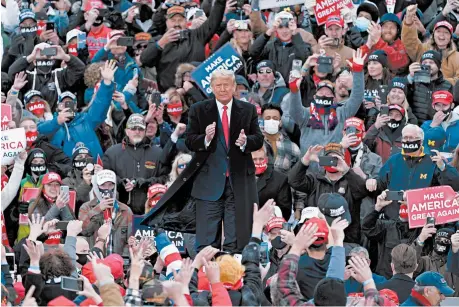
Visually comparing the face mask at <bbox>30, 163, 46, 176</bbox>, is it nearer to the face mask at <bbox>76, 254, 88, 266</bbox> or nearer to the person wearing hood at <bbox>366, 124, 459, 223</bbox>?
the face mask at <bbox>76, 254, 88, 266</bbox>

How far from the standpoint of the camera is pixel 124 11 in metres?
22.4

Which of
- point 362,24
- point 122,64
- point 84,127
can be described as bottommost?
point 84,127

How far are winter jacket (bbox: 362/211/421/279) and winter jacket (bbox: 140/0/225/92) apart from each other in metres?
4.75

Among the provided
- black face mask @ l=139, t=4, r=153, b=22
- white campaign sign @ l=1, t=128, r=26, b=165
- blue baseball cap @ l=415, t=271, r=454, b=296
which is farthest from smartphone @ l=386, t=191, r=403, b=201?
black face mask @ l=139, t=4, r=153, b=22

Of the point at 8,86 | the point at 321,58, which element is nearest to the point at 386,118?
the point at 321,58

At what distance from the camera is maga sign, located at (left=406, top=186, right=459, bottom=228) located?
16.1 metres

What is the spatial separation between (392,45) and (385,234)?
13.8ft

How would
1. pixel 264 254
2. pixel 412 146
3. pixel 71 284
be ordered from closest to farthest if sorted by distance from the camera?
1. pixel 71 284
2. pixel 264 254
3. pixel 412 146

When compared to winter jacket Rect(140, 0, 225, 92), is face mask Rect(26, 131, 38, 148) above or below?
below

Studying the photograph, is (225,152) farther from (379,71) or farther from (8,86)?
(8,86)

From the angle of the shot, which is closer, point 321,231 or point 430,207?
point 321,231

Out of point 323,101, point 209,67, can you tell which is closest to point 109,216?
point 209,67

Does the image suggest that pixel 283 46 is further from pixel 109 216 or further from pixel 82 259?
pixel 82 259

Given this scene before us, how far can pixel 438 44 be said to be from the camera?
19.8 metres
